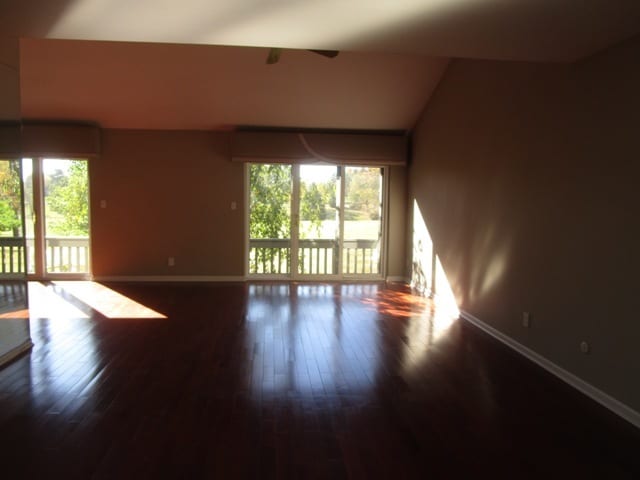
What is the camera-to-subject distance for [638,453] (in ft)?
7.18

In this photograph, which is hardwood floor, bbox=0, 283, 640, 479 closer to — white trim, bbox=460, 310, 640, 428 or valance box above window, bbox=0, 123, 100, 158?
white trim, bbox=460, 310, 640, 428

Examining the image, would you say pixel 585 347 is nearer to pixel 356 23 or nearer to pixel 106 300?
pixel 356 23

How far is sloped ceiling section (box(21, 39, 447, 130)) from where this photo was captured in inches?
194

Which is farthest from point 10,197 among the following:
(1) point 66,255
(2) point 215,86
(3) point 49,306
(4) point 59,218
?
(1) point 66,255

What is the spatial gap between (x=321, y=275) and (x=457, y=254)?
2.57 metres

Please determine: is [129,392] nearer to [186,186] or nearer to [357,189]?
[186,186]

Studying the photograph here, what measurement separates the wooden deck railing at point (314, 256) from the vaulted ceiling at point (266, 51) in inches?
70.4

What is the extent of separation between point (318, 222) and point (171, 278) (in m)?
2.37

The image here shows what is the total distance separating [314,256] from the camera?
691 centimetres

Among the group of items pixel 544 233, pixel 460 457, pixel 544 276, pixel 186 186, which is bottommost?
pixel 460 457

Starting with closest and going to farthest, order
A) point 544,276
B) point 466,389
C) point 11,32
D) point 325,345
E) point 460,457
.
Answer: point 460,457 → point 11,32 → point 466,389 → point 544,276 → point 325,345

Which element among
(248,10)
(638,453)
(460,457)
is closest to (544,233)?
(638,453)

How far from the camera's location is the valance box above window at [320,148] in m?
6.34

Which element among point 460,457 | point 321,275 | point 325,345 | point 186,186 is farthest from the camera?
point 321,275
